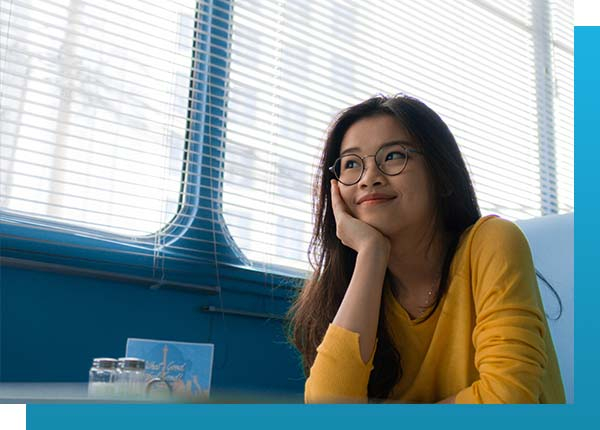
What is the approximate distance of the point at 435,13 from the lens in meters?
2.52

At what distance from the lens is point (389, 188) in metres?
1.16

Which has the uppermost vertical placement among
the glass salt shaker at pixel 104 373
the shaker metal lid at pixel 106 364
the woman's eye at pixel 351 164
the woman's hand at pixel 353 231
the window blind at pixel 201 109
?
the window blind at pixel 201 109

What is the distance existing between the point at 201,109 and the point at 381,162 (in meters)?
0.76

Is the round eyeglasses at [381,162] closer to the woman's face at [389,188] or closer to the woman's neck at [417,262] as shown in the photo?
the woman's face at [389,188]

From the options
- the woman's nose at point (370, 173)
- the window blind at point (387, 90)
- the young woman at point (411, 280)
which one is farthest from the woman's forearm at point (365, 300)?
the window blind at point (387, 90)

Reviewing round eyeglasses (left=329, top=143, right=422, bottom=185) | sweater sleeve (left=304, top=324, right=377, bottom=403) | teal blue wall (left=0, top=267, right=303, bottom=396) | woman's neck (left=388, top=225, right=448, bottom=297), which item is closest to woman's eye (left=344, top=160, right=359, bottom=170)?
round eyeglasses (left=329, top=143, right=422, bottom=185)

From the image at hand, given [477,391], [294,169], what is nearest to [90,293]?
[294,169]

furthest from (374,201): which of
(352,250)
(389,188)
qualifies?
(352,250)

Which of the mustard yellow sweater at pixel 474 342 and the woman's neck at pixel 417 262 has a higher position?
the woman's neck at pixel 417 262

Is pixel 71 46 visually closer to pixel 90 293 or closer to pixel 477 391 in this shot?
pixel 90 293

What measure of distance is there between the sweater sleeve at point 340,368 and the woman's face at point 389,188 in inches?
9.8

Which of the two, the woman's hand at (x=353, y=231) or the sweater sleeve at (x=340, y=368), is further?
the woman's hand at (x=353, y=231)

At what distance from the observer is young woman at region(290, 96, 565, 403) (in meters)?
0.98

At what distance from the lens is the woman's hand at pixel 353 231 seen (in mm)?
1180
